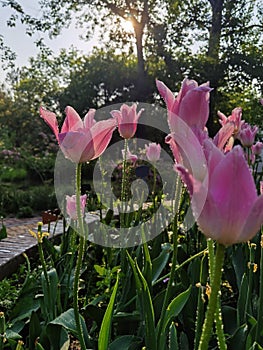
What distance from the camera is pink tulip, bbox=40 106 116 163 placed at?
77cm

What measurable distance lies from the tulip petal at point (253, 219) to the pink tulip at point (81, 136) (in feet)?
1.33

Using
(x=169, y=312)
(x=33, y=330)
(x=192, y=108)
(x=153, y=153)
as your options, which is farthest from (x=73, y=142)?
(x=153, y=153)

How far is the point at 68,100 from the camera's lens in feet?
34.5

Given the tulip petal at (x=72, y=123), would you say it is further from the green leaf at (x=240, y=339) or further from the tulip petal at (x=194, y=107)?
the green leaf at (x=240, y=339)

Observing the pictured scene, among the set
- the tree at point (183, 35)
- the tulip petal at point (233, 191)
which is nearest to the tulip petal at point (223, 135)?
the tulip petal at point (233, 191)

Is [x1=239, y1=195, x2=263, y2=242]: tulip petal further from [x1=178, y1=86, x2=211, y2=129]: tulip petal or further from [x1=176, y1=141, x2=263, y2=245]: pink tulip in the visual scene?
[x1=178, y1=86, x2=211, y2=129]: tulip petal

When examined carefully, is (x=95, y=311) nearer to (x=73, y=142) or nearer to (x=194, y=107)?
(x=73, y=142)

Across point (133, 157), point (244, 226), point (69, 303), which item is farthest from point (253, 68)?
point (244, 226)

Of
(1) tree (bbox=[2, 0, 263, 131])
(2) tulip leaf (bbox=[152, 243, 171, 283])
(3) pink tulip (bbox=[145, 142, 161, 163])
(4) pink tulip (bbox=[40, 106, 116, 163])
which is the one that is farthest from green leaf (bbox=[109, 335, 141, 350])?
(1) tree (bbox=[2, 0, 263, 131])

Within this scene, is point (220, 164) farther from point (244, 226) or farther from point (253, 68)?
point (253, 68)

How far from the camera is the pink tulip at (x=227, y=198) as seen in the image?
42 centimetres

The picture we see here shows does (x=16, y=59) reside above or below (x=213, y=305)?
above

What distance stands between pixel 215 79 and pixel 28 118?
4.66 m

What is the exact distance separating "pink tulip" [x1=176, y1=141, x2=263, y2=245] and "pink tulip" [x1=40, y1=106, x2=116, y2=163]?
0.37m
